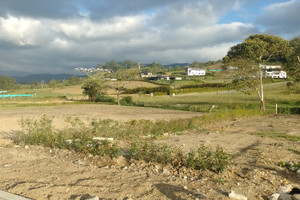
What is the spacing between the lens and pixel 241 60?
85.8ft

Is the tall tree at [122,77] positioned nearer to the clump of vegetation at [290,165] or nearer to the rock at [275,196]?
the clump of vegetation at [290,165]

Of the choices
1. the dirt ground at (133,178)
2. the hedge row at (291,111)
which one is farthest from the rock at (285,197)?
the hedge row at (291,111)

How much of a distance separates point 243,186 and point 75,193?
2.79 m

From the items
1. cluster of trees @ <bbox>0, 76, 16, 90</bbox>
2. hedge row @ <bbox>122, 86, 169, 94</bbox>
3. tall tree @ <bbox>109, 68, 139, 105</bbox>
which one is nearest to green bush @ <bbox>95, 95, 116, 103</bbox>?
tall tree @ <bbox>109, 68, 139, 105</bbox>

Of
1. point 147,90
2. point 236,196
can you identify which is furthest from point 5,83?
point 236,196

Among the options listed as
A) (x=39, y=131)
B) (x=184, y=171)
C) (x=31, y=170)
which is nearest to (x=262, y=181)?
(x=184, y=171)

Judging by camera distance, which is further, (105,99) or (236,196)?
(105,99)

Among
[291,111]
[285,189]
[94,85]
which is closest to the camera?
[285,189]

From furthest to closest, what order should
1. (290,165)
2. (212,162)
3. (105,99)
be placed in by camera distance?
(105,99), (290,165), (212,162)

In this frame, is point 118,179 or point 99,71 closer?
point 118,179

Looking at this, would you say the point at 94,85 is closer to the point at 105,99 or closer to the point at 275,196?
the point at 105,99

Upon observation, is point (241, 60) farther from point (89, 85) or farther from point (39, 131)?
point (89, 85)

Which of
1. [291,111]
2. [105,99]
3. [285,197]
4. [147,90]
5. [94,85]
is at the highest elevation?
[94,85]

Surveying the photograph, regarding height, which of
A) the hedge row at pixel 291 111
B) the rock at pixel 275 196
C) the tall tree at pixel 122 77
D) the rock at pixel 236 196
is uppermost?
the tall tree at pixel 122 77
